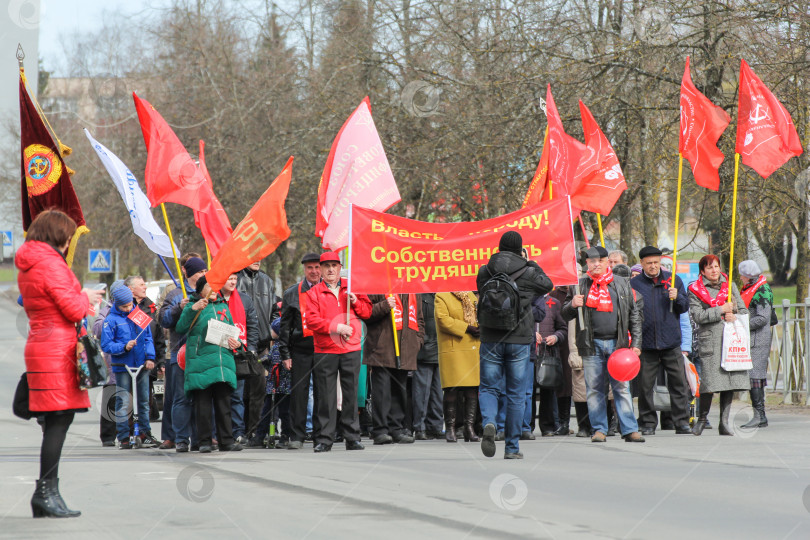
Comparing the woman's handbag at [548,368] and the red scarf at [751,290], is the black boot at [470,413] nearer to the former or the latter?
the woman's handbag at [548,368]

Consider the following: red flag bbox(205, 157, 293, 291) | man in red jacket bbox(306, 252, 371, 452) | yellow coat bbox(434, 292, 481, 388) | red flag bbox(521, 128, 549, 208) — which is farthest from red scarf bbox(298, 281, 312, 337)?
red flag bbox(521, 128, 549, 208)

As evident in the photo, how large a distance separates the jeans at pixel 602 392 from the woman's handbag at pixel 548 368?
37.9 inches

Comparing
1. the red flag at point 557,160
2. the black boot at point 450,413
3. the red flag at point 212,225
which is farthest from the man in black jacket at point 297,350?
the red flag at point 557,160

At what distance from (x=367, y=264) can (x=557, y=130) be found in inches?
132

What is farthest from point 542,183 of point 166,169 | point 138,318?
point 138,318

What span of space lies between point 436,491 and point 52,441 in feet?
8.42

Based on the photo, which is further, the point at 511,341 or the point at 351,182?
the point at 351,182

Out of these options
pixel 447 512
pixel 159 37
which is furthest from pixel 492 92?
pixel 159 37

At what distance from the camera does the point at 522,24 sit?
18.2 metres

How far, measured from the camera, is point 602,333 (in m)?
11.1

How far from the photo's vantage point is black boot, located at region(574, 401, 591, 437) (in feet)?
39.2

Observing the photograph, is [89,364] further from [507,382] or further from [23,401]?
[507,382]

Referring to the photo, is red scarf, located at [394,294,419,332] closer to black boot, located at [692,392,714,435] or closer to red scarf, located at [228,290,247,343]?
red scarf, located at [228,290,247,343]

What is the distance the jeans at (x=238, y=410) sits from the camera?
1113cm
